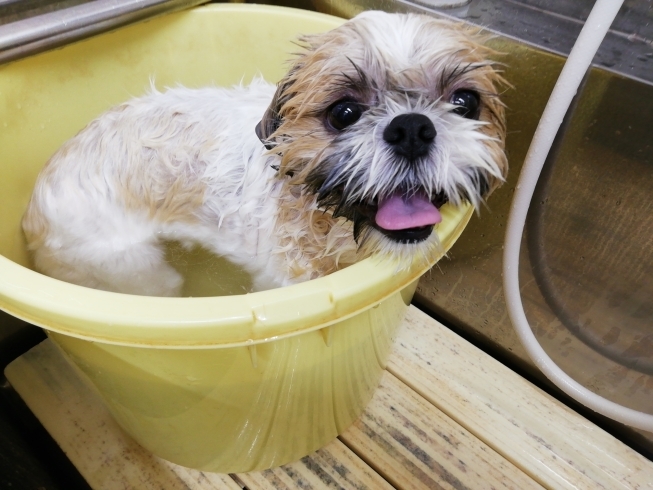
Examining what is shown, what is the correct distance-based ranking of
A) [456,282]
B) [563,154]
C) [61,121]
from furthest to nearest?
1. [456,282]
2. [61,121]
3. [563,154]

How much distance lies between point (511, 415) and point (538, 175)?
2.54 ft

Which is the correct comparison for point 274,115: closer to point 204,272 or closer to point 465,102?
point 465,102

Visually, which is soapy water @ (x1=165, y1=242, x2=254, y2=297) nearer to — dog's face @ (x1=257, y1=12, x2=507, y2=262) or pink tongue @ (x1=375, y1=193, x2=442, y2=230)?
dog's face @ (x1=257, y1=12, x2=507, y2=262)

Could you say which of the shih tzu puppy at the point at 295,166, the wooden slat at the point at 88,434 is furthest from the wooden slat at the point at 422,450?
the shih tzu puppy at the point at 295,166

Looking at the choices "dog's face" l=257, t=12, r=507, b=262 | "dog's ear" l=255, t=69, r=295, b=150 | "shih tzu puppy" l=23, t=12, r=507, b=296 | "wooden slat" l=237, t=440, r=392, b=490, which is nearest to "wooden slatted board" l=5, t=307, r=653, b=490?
"wooden slat" l=237, t=440, r=392, b=490

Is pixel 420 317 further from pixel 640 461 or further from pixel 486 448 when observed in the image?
pixel 640 461

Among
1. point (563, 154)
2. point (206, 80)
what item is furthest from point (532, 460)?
point (206, 80)

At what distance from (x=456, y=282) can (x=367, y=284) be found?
100cm

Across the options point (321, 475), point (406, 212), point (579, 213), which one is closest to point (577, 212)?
point (579, 213)

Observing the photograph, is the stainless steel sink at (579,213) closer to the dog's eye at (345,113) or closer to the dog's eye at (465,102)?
the dog's eye at (465,102)

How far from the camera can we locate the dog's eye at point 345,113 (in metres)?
0.88

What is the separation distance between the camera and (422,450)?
136 centimetres

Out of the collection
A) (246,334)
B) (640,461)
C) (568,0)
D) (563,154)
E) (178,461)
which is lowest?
(178,461)

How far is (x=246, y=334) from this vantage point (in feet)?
2.20
